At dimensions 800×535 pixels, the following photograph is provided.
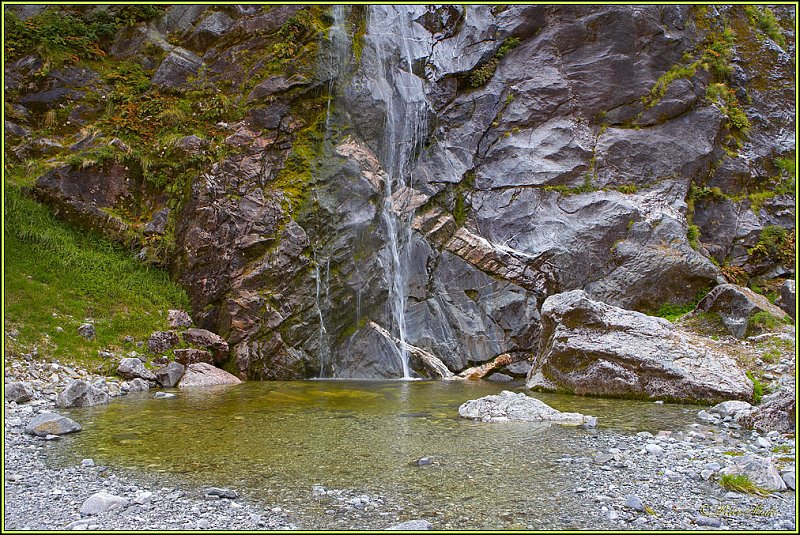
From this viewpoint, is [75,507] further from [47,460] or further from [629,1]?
[629,1]

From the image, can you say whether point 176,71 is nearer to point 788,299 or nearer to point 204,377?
point 204,377

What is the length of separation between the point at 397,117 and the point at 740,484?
54.7ft

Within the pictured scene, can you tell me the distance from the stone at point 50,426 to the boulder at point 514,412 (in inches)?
245

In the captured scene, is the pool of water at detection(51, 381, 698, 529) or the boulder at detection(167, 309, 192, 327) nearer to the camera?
the pool of water at detection(51, 381, 698, 529)

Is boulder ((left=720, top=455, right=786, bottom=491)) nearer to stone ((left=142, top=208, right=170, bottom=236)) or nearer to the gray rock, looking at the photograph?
stone ((left=142, top=208, right=170, bottom=236))

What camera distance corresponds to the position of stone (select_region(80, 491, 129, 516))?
4.31 m

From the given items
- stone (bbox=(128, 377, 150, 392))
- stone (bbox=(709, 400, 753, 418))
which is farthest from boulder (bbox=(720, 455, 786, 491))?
stone (bbox=(128, 377, 150, 392))

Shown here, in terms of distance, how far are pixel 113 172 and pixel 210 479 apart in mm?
14214

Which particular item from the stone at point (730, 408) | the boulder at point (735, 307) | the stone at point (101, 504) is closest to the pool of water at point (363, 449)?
the stone at point (730, 408)

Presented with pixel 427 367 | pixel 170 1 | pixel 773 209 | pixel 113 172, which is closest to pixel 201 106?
pixel 113 172

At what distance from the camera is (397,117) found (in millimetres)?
19047

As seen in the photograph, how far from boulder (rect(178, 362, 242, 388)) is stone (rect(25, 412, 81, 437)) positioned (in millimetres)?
4875

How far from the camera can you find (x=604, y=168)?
62.2ft

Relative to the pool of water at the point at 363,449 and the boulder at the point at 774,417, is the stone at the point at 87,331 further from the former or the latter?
the boulder at the point at 774,417
